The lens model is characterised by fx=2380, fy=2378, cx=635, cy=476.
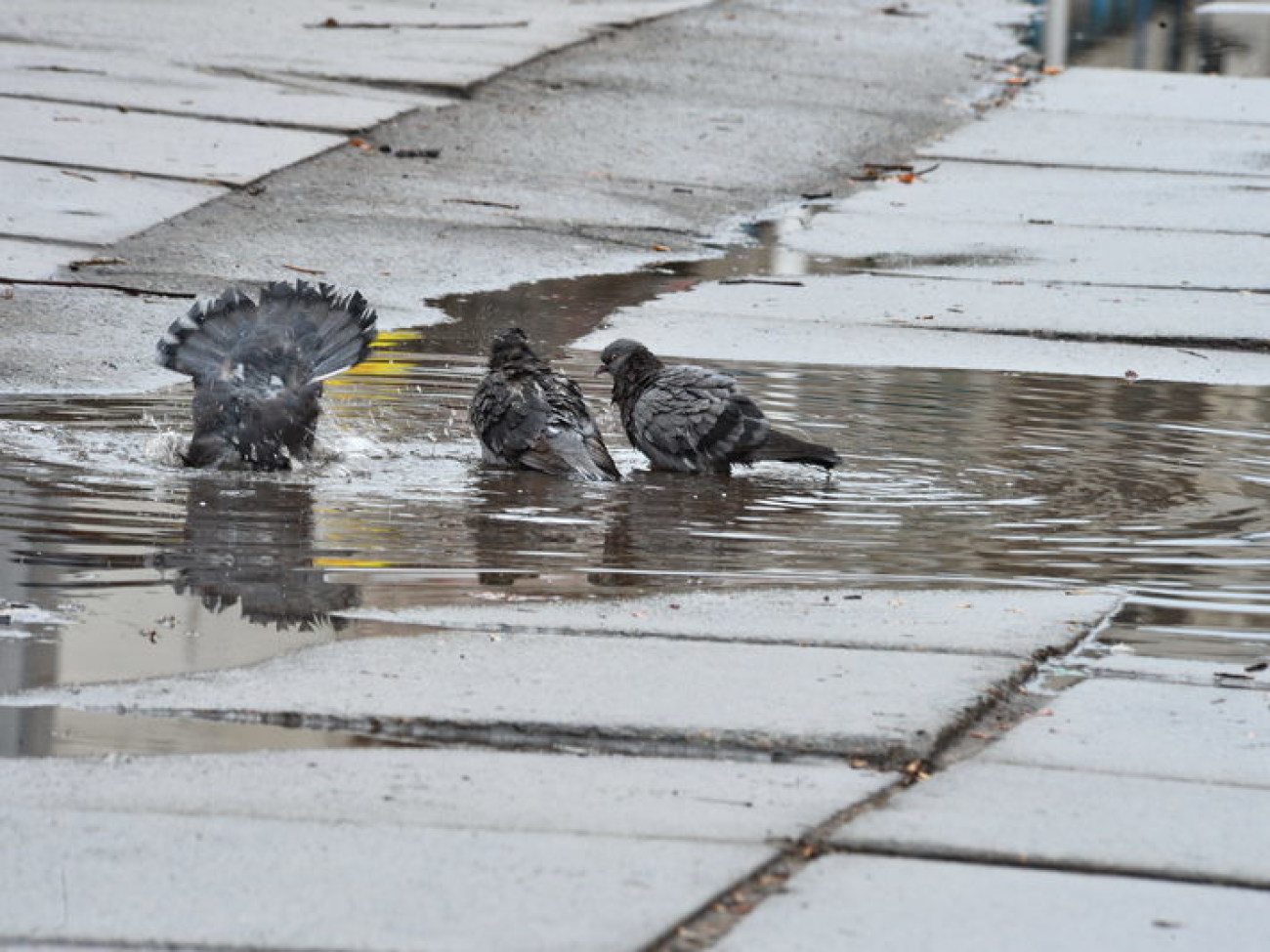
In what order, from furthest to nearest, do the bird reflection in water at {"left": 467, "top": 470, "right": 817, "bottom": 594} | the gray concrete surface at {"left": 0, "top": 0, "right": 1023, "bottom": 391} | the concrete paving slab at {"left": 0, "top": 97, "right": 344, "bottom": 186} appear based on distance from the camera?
1. the concrete paving slab at {"left": 0, "top": 97, "right": 344, "bottom": 186}
2. the gray concrete surface at {"left": 0, "top": 0, "right": 1023, "bottom": 391}
3. the bird reflection in water at {"left": 467, "top": 470, "right": 817, "bottom": 594}

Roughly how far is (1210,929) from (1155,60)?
52.2 feet

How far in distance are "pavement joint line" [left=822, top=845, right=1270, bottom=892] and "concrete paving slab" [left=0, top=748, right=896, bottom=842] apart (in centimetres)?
14

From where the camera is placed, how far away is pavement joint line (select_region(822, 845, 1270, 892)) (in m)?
3.70

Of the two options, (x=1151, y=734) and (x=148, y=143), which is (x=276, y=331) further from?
(x=148, y=143)

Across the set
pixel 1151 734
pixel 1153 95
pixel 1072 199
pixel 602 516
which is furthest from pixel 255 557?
pixel 1153 95

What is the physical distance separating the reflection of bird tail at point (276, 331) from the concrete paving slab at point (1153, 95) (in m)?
9.00

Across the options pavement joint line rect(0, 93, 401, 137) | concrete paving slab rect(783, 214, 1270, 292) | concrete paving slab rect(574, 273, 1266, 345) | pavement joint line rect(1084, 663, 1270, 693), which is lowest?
pavement joint line rect(1084, 663, 1270, 693)

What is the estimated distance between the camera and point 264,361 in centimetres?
738

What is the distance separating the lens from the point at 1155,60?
18.6 metres

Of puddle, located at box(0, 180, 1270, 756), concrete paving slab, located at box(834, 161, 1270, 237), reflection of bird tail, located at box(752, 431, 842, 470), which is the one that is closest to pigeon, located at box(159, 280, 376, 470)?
puddle, located at box(0, 180, 1270, 756)

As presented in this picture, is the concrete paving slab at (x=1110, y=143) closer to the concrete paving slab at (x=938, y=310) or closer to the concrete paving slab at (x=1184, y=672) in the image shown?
the concrete paving slab at (x=938, y=310)

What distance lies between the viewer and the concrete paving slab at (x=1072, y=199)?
477 inches

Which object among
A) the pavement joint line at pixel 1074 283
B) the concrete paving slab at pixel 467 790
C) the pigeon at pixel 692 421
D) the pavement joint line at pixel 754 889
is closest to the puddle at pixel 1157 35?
the pavement joint line at pixel 1074 283

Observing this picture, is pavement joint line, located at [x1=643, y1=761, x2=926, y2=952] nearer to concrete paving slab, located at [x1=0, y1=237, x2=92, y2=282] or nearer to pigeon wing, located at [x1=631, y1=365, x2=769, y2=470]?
pigeon wing, located at [x1=631, y1=365, x2=769, y2=470]
